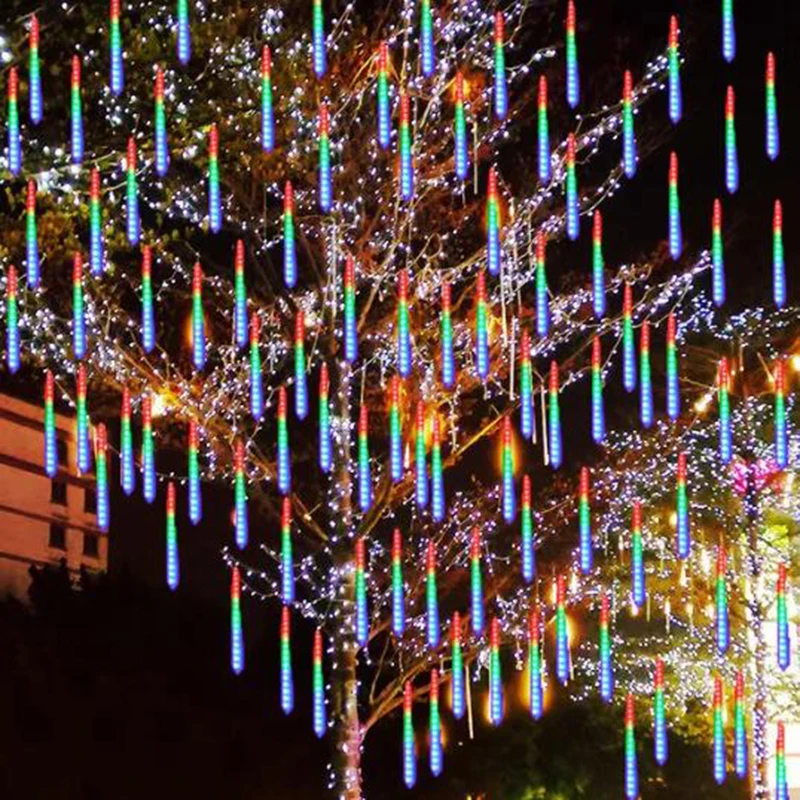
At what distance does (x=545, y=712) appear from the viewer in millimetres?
17656

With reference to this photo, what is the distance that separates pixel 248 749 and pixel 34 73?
587cm

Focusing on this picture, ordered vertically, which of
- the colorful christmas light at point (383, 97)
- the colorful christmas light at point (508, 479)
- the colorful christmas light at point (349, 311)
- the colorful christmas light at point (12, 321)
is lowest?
the colorful christmas light at point (508, 479)

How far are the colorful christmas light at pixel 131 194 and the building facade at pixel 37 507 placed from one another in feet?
18.6

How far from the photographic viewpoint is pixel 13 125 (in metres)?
A: 7.90

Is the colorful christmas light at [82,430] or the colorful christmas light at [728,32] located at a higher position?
the colorful christmas light at [728,32]

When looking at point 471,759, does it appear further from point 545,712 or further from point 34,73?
point 34,73

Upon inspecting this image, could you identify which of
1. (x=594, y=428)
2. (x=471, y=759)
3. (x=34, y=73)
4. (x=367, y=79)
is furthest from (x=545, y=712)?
(x=34, y=73)

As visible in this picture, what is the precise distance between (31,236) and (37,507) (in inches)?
259

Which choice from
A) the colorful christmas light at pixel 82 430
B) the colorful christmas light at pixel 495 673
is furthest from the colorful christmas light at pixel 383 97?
the colorful christmas light at pixel 495 673

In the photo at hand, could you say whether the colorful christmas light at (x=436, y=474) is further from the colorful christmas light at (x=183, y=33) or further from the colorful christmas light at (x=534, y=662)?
the colorful christmas light at (x=183, y=33)

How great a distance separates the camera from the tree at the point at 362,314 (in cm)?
1002

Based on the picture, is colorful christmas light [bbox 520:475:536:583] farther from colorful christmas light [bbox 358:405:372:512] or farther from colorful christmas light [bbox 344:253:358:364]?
colorful christmas light [bbox 344:253:358:364]

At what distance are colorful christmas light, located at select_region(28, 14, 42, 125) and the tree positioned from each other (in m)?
1.68

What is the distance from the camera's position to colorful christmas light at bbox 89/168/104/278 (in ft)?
28.0
